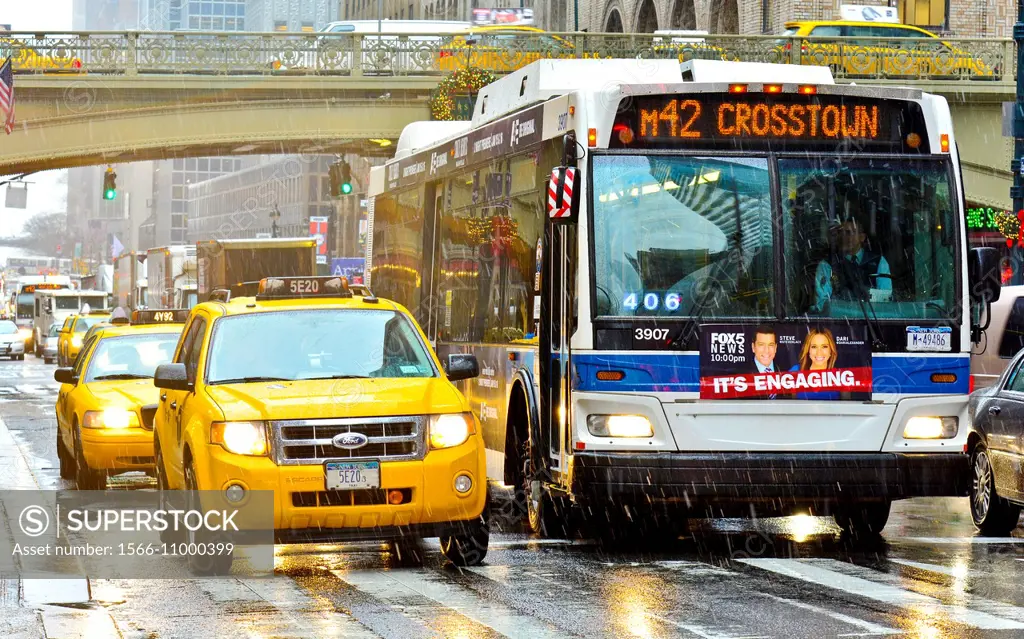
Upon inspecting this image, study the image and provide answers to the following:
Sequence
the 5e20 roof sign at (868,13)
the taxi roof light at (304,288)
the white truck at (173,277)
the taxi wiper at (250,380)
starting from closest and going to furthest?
the taxi wiper at (250,380)
the taxi roof light at (304,288)
the 5e20 roof sign at (868,13)
the white truck at (173,277)

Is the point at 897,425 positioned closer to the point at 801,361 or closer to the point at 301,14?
the point at 801,361

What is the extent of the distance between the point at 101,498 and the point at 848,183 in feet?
25.0

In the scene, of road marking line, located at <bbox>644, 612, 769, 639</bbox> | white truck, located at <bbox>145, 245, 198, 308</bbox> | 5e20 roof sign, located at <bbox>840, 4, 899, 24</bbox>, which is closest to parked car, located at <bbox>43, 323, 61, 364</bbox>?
white truck, located at <bbox>145, 245, 198, 308</bbox>

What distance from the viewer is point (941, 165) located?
11.7 metres

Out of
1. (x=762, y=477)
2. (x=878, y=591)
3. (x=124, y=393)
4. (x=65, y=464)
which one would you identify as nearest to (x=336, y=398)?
(x=762, y=477)

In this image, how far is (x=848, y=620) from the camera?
8812 mm

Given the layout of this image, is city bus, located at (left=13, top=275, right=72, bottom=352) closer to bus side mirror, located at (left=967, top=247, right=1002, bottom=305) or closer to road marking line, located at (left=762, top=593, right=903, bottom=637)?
bus side mirror, located at (left=967, top=247, right=1002, bottom=305)

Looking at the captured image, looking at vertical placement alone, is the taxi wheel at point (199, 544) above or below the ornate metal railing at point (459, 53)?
below

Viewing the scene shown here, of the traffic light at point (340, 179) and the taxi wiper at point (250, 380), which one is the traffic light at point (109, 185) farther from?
the taxi wiper at point (250, 380)

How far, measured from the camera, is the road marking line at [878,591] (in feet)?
28.9

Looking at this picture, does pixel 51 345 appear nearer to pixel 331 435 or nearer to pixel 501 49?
pixel 501 49

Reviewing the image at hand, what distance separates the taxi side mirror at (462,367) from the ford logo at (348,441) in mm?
1159

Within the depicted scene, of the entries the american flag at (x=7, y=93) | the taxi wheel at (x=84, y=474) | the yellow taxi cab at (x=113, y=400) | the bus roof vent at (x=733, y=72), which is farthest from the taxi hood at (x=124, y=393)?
the american flag at (x=7, y=93)

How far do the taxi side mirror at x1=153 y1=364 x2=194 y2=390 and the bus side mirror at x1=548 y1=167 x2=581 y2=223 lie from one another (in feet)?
8.46
